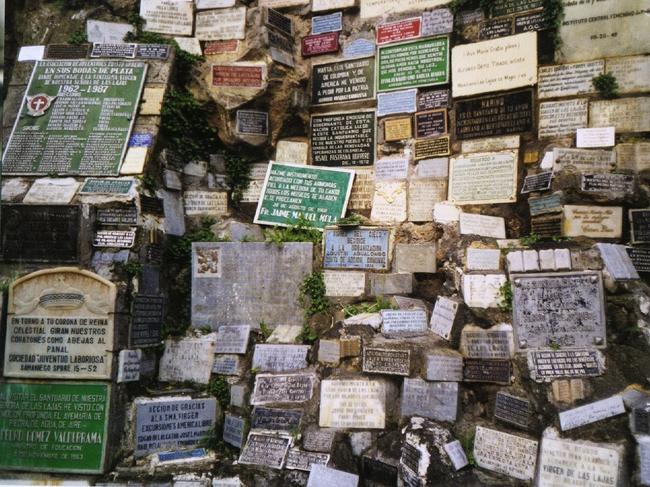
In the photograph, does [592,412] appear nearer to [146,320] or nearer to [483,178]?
[483,178]

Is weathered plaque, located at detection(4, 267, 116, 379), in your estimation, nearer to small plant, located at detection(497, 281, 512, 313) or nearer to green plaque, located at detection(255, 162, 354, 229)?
green plaque, located at detection(255, 162, 354, 229)

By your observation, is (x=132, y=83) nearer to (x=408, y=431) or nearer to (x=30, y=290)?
(x=30, y=290)

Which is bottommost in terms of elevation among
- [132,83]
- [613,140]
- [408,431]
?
[408,431]

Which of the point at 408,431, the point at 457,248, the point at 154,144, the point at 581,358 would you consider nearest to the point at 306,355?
the point at 408,431

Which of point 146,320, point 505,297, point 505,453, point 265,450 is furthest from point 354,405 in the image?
point 146,320

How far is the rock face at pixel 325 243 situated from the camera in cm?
554

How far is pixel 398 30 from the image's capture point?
26.0 feet

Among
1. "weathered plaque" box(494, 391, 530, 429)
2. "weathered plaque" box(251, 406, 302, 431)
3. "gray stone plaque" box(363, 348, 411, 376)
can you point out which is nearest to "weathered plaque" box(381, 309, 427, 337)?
"gray stone plaque" box(363, 348, 411, 376)

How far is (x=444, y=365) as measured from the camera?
18.8 ft

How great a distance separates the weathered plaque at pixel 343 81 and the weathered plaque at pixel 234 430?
14.8 feet

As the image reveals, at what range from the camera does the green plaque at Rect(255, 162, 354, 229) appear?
7.66 m

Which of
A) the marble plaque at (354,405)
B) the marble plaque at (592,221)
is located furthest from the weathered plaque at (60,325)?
the marble plaque at (592,221)

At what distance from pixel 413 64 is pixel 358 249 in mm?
2698

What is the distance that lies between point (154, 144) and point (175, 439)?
3592 mm
